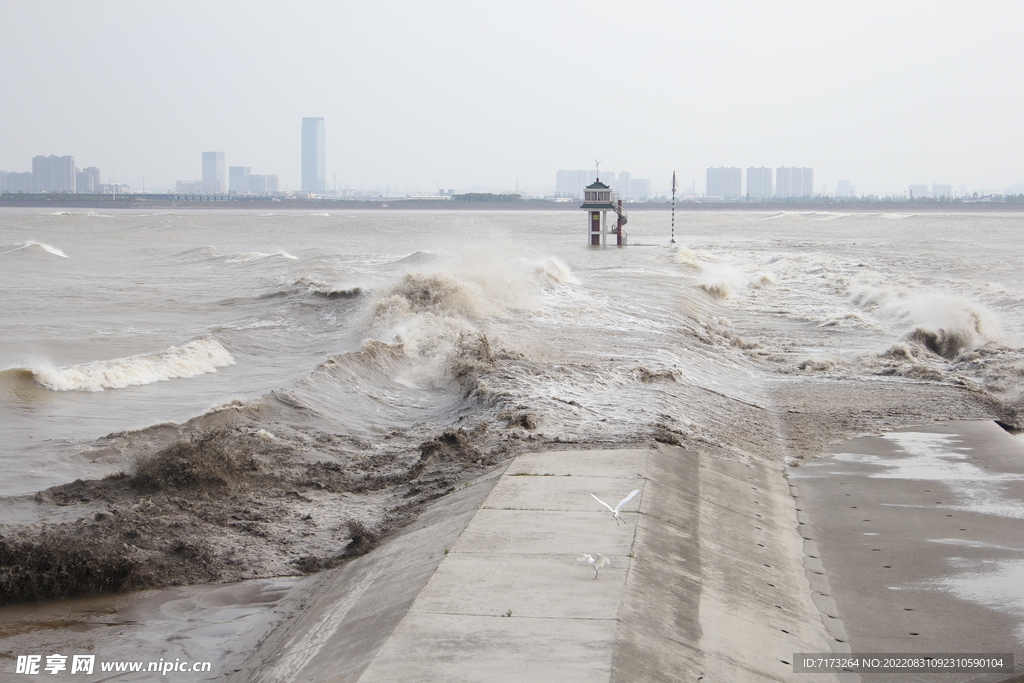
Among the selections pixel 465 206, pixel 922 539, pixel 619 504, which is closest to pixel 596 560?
pixel 619 504

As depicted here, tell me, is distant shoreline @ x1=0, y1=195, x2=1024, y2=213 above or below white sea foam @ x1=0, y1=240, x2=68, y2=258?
above

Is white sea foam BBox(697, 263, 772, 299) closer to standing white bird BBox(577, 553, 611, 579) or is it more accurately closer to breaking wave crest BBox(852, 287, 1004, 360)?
breaking wave crest BBox(852, 287, 1004, 360)

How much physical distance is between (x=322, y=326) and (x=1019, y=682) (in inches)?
680

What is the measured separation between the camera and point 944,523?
7.36m

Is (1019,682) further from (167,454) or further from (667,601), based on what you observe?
(167,454)

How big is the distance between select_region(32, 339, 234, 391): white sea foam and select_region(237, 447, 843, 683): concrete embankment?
8162mm

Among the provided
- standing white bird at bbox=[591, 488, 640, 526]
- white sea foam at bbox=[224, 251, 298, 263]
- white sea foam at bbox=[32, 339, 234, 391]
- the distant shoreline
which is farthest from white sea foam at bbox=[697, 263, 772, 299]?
the distant shoreline

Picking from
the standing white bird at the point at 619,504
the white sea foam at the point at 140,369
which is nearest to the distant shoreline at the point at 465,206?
the white sea foam at the point at 140,369

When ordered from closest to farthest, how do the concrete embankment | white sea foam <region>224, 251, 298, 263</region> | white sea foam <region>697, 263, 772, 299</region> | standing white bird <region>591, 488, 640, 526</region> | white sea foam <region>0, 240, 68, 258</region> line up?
the concrete embankment, standing white bird <region>591, 488, 640, 526</region>, white sea foam <region>697, 263, 772, 299</region>, white sea foam <region>224, 251, 298, 263</region>, white sea foam <region>0, 240, 68, 258</region>

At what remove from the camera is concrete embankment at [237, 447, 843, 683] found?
4617 mm

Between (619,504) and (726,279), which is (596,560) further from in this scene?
(726,279)

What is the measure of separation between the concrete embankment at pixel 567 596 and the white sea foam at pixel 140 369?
8.16m

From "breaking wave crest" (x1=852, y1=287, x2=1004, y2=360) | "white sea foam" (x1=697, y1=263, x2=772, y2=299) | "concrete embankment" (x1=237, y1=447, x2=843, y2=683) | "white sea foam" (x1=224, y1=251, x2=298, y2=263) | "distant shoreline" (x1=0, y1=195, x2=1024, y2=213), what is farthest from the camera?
"distant shoreline" (x1=0, y1=195, x2=1024, y2=213)

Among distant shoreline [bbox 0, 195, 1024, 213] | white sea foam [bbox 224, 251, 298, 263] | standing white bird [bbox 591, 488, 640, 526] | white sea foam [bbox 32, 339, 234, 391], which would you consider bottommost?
standing white bird [bbox 591, 488, 640, 526]
